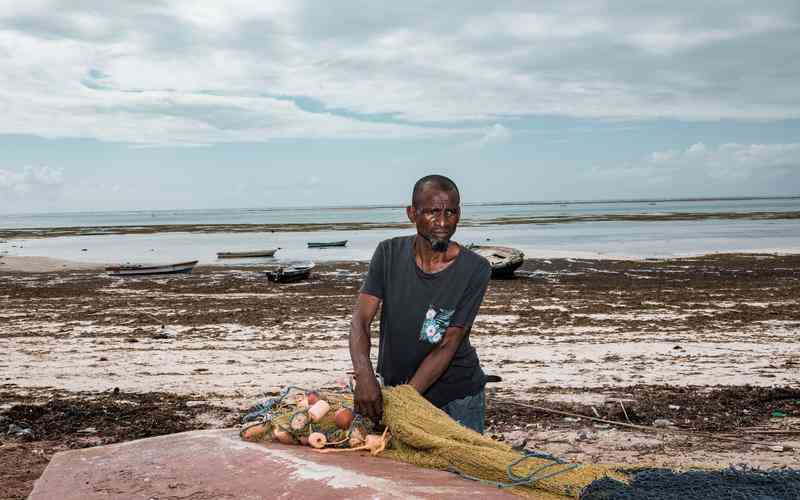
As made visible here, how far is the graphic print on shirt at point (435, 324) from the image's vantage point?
11.0ft

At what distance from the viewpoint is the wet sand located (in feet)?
23.3

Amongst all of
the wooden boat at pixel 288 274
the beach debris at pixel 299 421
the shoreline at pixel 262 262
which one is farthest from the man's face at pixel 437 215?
the shoreline at pixel 262 262

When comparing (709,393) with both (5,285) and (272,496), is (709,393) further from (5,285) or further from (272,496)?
(5,285)

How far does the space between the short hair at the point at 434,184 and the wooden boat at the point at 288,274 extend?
20.9m

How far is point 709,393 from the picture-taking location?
8.34 metres

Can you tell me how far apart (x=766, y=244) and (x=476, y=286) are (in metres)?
41.2

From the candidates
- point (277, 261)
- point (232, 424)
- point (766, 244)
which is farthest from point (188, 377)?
point (766, 244)

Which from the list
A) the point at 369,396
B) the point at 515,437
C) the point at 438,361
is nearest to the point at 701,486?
the point at 438,361

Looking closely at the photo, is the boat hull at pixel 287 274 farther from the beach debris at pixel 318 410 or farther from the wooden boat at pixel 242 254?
the beach debris at pixel 318 410

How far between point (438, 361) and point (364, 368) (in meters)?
0.38

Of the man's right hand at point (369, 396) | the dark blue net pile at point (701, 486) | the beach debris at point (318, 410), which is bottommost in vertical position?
the dark blue net pile at point (701, 486)

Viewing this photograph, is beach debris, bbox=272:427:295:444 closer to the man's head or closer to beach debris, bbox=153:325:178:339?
the man's head

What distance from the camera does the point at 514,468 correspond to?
2812mm

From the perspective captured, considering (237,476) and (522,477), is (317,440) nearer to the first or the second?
(237,476)
